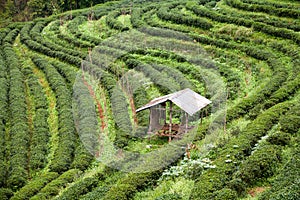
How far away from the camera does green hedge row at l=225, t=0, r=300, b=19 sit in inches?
1593

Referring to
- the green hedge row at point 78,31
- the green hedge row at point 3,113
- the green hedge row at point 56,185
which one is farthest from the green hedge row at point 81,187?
the green hedge row at point 78,31

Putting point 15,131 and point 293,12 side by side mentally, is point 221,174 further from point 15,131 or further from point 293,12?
point 293,12

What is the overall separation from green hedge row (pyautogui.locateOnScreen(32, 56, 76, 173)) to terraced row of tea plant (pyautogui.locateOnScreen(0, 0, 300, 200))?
89mm

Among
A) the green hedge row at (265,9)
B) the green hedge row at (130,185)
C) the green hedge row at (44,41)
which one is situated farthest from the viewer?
the green hedge row at (44,41)

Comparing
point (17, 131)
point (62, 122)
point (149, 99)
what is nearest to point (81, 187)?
point (62, 122)

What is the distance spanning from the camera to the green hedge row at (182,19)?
144 feet

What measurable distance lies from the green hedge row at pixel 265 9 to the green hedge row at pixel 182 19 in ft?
15.6

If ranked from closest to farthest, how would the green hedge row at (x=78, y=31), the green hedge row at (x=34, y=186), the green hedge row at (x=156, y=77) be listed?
1. the green hedge row at (x=34, y=186)
2. the green hedge row at (x=156, y=77)
3. the green hedge row at (x=78, y=31)

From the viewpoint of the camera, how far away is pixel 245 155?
63.6 ft

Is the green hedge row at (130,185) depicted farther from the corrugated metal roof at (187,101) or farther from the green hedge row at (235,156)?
the corrugated metal roof at (187,101)

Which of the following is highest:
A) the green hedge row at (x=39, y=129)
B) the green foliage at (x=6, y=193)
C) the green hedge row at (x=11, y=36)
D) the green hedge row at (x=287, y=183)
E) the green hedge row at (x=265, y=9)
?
the green hedge row at (x=287, y=183)

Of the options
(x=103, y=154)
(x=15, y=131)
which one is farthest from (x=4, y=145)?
(x=103, y=154)

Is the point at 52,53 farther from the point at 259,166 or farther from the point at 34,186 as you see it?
the point at 259,166

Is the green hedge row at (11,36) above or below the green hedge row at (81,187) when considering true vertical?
below
